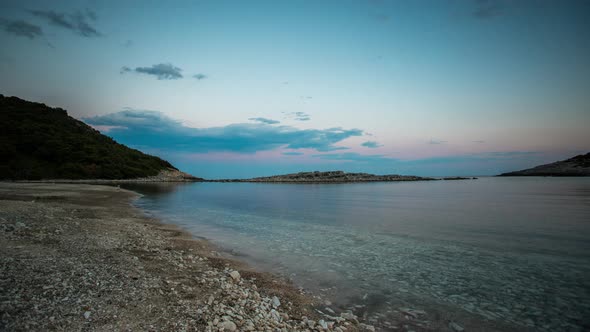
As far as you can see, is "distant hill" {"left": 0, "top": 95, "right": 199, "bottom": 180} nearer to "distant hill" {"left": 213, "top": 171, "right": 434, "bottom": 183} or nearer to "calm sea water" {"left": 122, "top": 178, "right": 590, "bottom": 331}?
"distant hill" {"left": 213, "top": 171, "right": 434, "bottom": 183}

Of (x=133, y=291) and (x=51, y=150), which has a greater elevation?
(x=51, y=150)

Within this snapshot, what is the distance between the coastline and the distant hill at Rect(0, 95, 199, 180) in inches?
4283

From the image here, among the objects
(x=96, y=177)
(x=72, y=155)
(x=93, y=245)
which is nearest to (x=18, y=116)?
(x=72, y=155)

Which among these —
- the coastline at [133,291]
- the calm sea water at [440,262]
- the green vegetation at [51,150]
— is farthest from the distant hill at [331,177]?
the coastline at [133,291]

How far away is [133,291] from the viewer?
709cm

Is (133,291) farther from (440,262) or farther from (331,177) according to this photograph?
(331,177)

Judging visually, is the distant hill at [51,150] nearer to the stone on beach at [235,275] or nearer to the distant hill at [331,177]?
the distant hill at [331,177]

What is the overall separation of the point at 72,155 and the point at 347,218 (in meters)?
126

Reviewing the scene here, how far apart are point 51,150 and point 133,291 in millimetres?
132892

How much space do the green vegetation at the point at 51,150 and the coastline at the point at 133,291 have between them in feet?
357

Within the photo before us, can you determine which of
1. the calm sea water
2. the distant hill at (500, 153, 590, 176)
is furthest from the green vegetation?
the distant hill at (500, 153, 590, 176)

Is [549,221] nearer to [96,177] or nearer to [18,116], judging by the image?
[96,177]

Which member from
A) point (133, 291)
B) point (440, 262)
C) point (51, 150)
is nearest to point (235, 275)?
point (133, 291)

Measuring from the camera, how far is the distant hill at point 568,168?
144m
